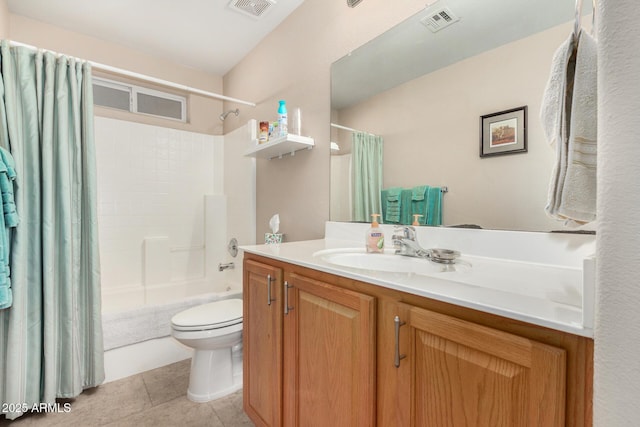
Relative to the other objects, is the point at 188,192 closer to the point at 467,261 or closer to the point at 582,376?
the point at 467,261

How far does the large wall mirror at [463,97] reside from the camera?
94 cm

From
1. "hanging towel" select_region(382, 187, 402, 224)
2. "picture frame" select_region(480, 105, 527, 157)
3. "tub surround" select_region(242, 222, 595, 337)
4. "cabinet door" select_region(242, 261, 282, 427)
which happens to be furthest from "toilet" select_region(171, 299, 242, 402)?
"picture frame" select_region(480, 105, 527, 157)

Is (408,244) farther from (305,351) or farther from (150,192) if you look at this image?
(150,192)

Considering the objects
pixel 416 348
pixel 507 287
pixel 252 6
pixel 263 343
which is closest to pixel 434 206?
pixel 507 287

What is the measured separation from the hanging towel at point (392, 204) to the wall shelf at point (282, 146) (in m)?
0.66

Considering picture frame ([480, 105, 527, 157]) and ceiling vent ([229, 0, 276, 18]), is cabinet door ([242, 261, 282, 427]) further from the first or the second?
ceiling vent ([229, 0, 276, 18])

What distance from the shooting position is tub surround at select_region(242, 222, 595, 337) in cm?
49

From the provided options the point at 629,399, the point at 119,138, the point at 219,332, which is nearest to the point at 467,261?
the point at 629,399

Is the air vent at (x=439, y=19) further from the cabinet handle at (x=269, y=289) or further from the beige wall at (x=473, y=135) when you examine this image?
the cabinet handle at (x=269, y=289)

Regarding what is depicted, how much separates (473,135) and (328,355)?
3.20ft

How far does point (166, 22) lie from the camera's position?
2131 mm

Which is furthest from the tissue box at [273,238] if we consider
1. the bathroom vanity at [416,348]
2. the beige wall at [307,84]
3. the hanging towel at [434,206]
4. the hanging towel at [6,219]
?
the hanging towel at [6,219]

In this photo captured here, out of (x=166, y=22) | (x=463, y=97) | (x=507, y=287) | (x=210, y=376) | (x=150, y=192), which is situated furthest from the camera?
(x=150, y=192)

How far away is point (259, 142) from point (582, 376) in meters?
1.92
